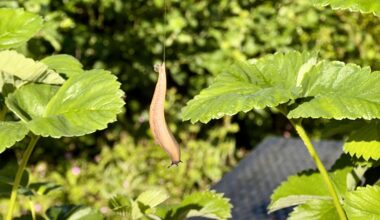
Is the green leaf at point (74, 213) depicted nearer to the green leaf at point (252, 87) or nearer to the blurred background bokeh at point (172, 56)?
the green leaf at point (252, 87)

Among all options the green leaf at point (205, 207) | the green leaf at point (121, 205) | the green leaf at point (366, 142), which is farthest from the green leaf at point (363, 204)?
the green leaf at point (121, 205)

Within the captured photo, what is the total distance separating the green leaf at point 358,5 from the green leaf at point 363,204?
0.22m

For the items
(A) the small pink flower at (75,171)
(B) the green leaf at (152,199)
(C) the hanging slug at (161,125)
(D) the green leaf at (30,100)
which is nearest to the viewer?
(C) the hanging slug at (161,125)

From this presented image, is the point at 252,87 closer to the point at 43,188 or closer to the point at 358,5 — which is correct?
the point at 358,5

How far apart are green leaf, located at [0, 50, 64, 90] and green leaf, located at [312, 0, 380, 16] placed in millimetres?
338

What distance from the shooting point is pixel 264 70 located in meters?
0.99

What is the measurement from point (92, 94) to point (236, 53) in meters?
3.59

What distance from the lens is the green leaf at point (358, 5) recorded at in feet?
2.72

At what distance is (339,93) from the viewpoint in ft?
2.94

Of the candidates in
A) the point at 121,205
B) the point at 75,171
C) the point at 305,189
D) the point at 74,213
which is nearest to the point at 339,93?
the point at 305,189

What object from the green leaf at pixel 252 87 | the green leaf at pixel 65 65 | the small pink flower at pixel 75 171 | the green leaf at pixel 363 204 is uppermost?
the small pink flower at pixel 75 171

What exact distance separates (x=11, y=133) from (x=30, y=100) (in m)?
0.11

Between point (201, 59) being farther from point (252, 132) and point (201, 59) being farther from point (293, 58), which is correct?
point (293, 58)

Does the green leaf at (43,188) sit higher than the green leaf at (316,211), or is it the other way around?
the green leaf at (43,188)
